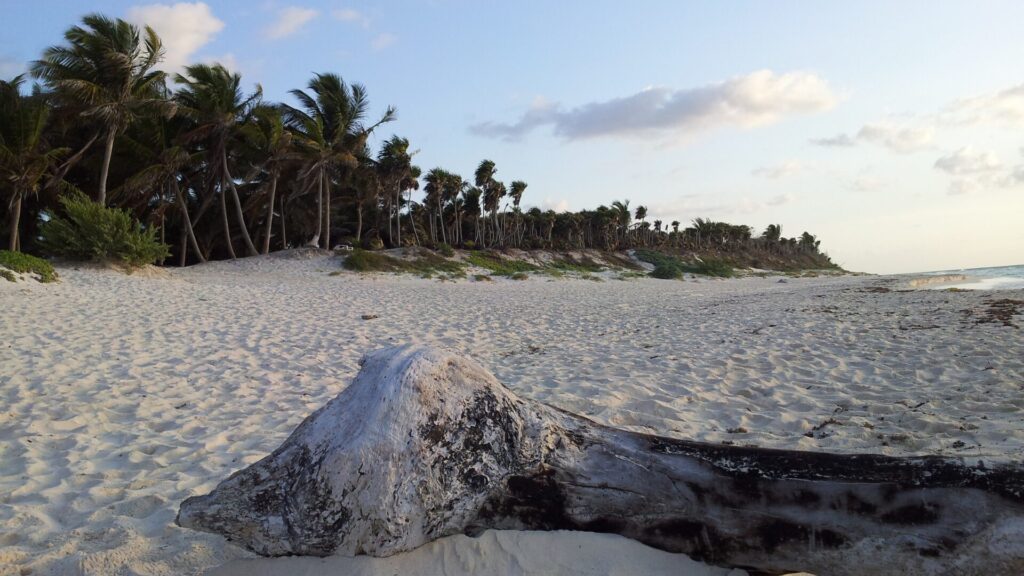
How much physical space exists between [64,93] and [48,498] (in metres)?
20.9

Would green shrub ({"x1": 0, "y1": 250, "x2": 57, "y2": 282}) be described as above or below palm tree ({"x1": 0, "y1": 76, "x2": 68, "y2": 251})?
below

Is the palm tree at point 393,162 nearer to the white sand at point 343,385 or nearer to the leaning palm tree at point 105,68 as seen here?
the leaning palm tree at point 105,68

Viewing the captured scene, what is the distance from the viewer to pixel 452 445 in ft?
7.54

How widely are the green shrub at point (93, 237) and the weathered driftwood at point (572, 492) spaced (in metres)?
17.0

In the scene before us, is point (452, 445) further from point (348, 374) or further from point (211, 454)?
point (348, 374)

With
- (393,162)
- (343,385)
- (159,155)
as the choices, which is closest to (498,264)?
(393,162)

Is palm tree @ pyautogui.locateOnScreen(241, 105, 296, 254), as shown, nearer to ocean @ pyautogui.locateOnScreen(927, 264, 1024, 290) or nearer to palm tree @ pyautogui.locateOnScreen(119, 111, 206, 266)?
palm tree @ pyautogui.locateOnScreen(119, 111, 206, 266)

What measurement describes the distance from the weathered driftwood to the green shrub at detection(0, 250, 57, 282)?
13.4 meters

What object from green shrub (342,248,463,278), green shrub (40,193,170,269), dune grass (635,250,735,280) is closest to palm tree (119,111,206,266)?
green shrub (40,193,170,269)

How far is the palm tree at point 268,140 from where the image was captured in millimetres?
23312

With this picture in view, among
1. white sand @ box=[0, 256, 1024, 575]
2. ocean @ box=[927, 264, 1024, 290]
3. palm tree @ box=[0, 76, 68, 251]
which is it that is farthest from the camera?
ocean @ box=[927, 264, 1024, 290]

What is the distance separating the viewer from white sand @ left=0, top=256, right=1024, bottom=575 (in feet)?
8.68

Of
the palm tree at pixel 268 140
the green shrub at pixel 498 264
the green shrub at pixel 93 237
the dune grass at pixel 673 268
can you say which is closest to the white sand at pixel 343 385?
the green shrub at pixel 93 237

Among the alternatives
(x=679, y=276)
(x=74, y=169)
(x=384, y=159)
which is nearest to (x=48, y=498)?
(x=74, y=169)
